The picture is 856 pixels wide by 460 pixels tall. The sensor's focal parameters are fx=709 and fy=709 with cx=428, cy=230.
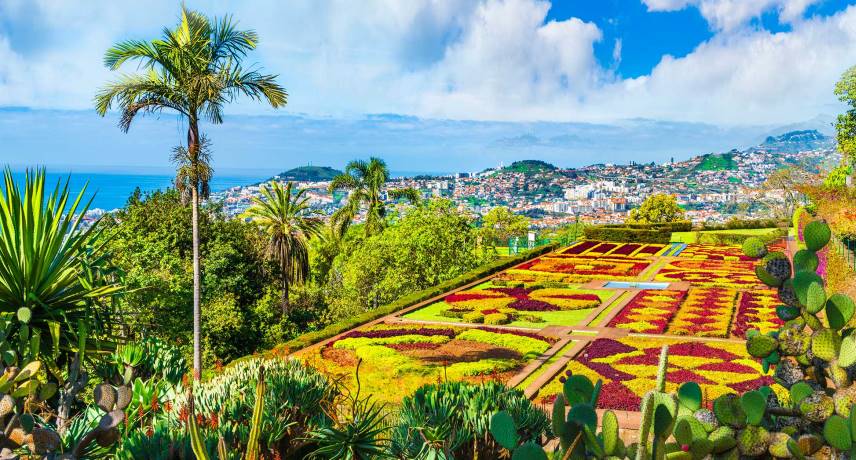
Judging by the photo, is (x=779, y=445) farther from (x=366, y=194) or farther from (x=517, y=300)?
(x=366, y=194)

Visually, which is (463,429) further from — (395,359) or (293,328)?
(293,328)

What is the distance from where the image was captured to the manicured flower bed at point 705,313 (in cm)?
1922

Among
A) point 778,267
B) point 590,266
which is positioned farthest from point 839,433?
point 590,266

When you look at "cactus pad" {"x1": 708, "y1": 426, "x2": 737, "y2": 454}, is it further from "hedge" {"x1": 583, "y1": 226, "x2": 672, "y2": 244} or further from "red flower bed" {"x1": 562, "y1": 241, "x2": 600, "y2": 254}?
"hedge" {"x1": 583, "y1": 226, "x2": 672, "y2": 244}

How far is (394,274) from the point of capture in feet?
95.7

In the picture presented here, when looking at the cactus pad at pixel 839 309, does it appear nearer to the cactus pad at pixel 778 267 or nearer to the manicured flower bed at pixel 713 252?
the cactus pad at pixel 778 267

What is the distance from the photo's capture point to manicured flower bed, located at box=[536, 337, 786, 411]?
13539mm

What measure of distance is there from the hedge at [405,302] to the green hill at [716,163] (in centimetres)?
13719

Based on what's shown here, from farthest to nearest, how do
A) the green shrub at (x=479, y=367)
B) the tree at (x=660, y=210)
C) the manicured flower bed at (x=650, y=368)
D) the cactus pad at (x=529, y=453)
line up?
the tree at (x=660, y=210) < the green shrub at (x=479, y=367) < the manicured flower bed at (x=650, y=368) < the cactus pad at (x=529, y=453)

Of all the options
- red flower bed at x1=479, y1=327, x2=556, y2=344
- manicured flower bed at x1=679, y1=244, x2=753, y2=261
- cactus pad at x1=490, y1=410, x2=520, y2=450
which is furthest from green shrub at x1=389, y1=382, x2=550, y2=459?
manicured flower bed at x1=679, y1=244, x2=753, y2=261

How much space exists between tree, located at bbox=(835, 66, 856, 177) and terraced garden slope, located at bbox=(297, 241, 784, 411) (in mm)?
9123

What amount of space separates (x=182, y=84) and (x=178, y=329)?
9.66 m

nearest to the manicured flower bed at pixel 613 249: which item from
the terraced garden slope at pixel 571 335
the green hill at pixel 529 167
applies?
the terraced garden slope at pixel 571 335

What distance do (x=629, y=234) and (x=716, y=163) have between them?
130928 mm
